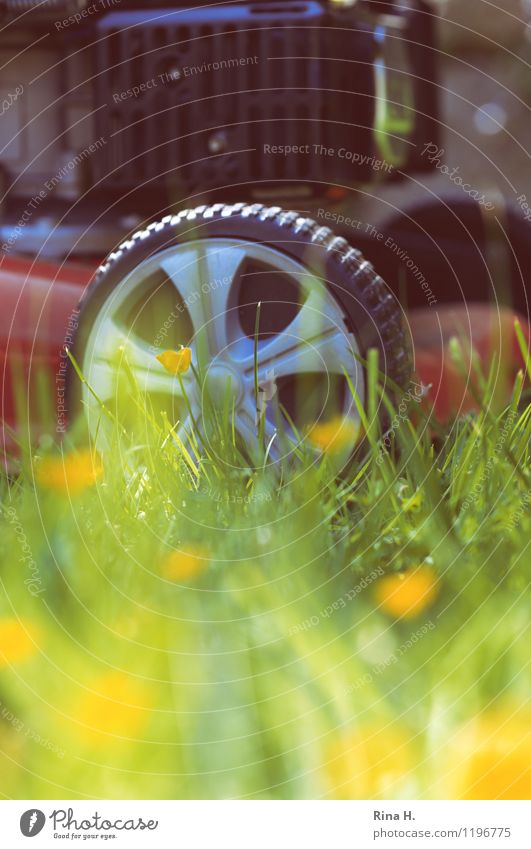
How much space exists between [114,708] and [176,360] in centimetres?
32

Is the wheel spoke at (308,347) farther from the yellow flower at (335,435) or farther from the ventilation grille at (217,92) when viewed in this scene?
the ventilation grille at (217,92)

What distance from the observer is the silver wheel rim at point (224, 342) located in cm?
74

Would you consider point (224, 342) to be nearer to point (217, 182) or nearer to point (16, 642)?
point (217, 182)

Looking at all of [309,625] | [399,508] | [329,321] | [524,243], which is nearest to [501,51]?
[524,243]

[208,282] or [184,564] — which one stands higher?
[208,282]

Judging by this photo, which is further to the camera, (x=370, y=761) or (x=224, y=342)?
(x=224, y=342)

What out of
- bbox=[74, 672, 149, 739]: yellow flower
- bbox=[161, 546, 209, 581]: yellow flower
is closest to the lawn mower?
bbox=[161, 546, 209, 581]: yellow flower

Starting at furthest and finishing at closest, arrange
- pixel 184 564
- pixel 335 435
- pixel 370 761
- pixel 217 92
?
pixel 217 92 < pixel 335 435 < pixel 184 564 < pixel 370 761

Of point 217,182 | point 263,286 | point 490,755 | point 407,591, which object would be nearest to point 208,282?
point 263,286

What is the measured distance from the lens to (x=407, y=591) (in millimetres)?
608

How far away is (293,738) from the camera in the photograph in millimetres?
508

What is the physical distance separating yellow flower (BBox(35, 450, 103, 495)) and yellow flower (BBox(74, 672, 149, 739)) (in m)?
0.22

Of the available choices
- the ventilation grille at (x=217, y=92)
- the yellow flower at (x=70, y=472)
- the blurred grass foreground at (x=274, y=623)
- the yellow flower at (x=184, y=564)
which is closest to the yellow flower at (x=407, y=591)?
the blurred grass foreground at (x=274, y=623)
